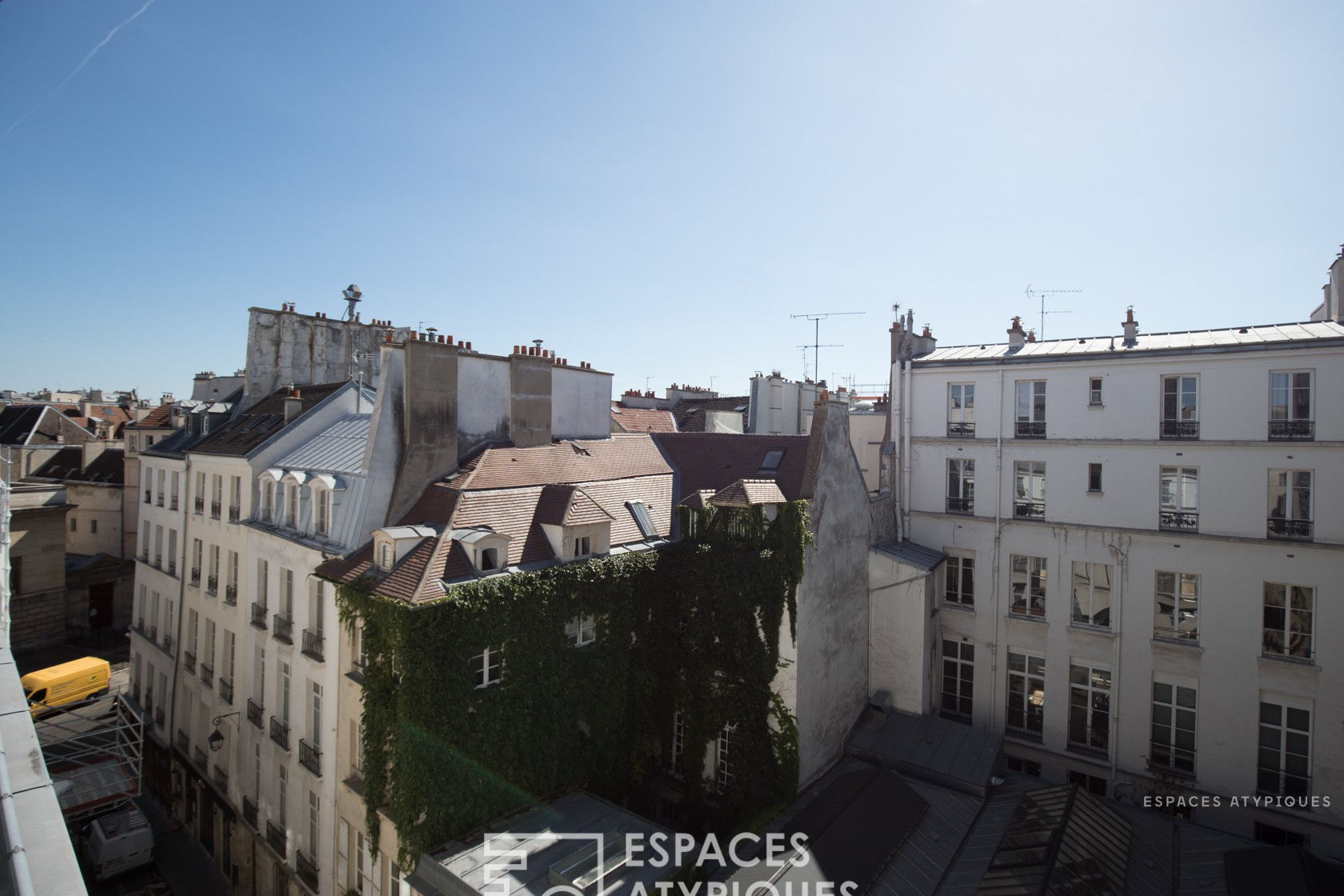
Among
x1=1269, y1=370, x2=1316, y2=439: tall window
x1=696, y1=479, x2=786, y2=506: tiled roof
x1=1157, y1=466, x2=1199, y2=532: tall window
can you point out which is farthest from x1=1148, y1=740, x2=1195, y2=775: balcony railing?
x1=696, y1=479, x2=786, y2=506: tiled roof

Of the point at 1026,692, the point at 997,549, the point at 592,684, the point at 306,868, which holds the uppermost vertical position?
the point at 997,549

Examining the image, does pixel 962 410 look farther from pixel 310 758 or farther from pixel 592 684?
pixel 310 758

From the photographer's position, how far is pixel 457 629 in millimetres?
14055

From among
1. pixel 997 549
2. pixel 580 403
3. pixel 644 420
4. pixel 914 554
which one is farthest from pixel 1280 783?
pixel 644 420

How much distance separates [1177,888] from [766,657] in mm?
10974

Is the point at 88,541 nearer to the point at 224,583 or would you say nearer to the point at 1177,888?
the point at 224,583

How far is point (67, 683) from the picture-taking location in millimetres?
28969

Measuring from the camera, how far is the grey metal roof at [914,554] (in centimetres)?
2244

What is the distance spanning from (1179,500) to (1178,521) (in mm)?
646

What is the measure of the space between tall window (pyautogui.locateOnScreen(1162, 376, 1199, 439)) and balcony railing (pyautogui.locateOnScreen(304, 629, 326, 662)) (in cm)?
2511

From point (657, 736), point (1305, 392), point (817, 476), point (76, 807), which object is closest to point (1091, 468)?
point (1305, 392)

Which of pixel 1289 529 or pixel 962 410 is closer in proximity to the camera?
pixel 1289 529

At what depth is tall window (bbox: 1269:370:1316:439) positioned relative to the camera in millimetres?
19422

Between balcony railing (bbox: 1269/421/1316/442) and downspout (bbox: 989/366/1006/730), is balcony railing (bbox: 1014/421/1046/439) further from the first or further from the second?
balcony railing (bbox: 1269/421/1316/442)
